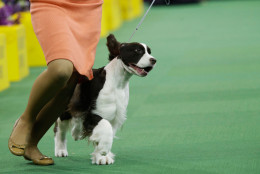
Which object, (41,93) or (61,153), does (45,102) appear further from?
(61,153)

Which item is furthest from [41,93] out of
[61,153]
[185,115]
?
[185,115]

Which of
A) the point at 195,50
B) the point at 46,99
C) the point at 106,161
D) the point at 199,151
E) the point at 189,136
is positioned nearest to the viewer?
the point at 46,99

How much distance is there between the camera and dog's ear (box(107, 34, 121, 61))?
4.32m

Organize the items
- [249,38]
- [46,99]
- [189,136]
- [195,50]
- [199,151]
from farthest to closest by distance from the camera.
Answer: [249,38]
[195,50]
[189,136]
[199,151]
[46,99]

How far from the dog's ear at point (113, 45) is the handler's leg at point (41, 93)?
0.50m

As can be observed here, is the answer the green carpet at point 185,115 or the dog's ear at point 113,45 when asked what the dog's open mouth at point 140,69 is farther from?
the green carpet at point 185,115

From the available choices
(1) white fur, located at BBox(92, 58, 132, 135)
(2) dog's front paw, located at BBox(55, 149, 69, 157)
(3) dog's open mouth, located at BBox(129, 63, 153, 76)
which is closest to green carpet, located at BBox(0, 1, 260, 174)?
(2) dog's front paw, located at BBox(55, 149, 69, 157)

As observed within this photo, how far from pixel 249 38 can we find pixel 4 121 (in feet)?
25.4

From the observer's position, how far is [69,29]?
403cm

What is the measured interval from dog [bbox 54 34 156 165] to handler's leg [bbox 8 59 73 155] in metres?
0.32

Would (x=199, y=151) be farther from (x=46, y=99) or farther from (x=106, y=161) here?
(x=46, y=99)

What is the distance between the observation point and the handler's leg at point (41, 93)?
12.8 feet

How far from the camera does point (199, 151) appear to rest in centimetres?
465

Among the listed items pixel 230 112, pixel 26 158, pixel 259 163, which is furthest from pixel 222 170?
pixel 230 112
